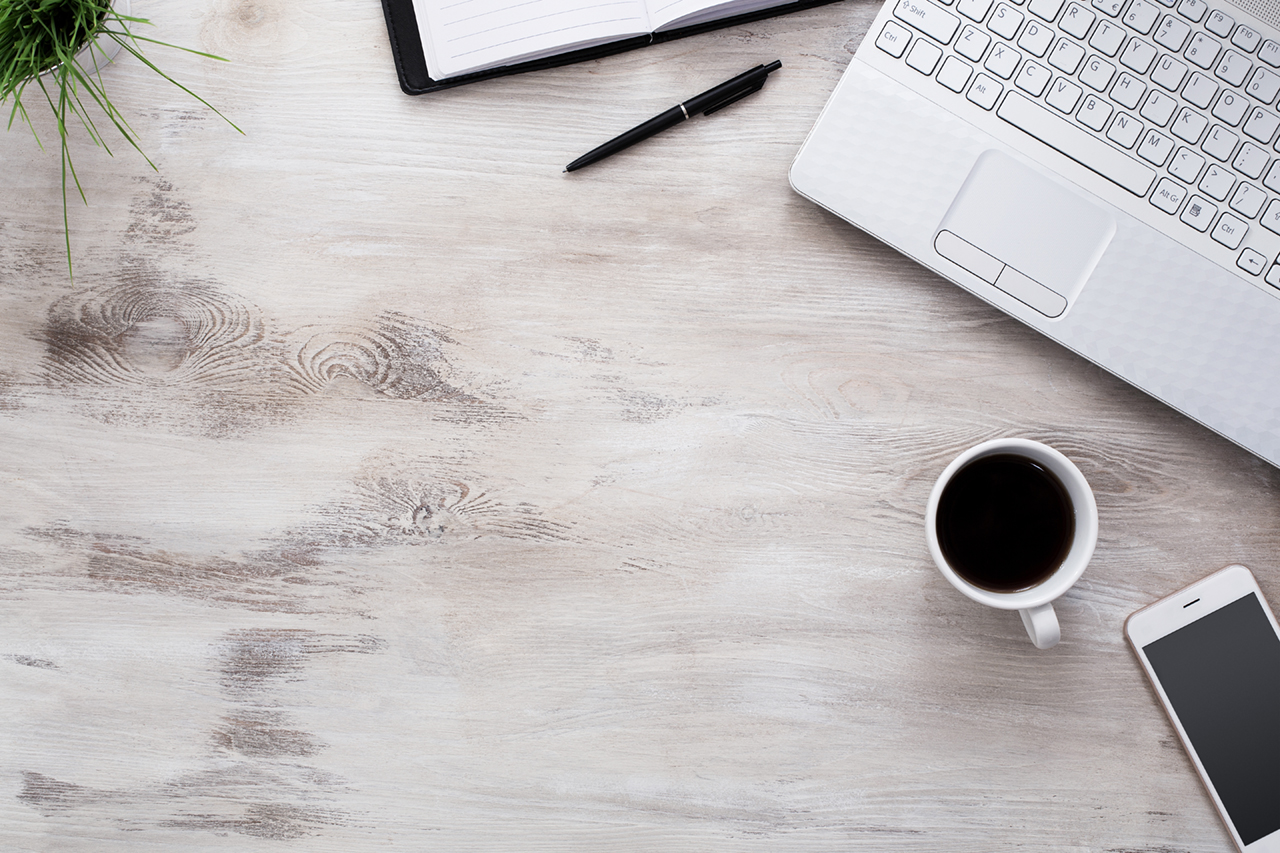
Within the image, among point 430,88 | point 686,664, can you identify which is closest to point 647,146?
point 430,88

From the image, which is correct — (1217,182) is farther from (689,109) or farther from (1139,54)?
(689,109)

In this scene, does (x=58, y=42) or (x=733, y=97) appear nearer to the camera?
(x=58, y=42)

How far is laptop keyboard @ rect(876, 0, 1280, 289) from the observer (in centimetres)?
61

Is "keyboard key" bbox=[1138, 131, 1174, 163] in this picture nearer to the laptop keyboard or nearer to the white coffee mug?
the laptop keyboard

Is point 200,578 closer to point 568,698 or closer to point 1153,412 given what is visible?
point 568,698

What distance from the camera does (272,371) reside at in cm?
70

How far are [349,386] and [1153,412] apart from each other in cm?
70

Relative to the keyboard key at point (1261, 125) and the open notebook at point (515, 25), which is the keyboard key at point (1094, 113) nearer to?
the keyboard key at point (1261, 125)

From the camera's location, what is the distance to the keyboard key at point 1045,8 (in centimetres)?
62

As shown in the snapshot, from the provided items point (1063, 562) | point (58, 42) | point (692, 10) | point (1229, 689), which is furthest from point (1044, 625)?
point (58, 42)

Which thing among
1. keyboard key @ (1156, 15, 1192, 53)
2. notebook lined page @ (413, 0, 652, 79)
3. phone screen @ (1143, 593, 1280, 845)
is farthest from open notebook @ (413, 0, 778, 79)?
phone screen @ (1143, 593, 1280, 845)

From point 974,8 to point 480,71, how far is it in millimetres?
403

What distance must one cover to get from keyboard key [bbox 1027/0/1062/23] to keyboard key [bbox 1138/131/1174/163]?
0.12 m

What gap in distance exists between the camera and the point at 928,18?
0.62 m
